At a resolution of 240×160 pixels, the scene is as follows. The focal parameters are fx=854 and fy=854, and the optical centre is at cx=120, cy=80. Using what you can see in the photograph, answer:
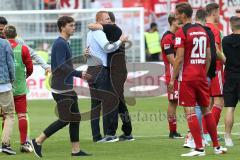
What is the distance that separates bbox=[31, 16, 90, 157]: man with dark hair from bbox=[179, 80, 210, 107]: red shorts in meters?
1.48

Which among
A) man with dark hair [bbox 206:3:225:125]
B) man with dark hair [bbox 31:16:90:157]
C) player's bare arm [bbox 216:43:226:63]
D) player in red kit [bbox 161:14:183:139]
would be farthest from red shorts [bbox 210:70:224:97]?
man with dark hair [bbox 31:16:90:157]

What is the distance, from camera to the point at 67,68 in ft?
43.0

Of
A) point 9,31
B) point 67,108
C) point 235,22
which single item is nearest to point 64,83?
point 67,108

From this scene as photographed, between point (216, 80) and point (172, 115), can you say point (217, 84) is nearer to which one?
point (216, 80)

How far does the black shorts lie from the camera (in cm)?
1463

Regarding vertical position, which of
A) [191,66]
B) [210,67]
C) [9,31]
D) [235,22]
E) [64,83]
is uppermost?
[235,22]

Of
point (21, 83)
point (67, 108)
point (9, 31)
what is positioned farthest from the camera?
point (21, 83)

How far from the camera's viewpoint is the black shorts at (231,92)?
1463 centimetres

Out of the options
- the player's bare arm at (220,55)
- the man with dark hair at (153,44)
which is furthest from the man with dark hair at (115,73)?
the man with dark hair at (153,44)

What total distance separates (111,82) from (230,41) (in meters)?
2.61

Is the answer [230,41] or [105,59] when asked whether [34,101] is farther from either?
[230,41]

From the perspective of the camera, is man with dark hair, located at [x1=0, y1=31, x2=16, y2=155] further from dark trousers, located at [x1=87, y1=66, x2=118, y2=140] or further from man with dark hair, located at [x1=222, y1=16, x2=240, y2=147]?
man with dark hair, located at [x1=222, y1=16, x2=240, y2=147]

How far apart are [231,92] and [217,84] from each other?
3.34ft

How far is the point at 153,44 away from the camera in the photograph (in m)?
32.9
